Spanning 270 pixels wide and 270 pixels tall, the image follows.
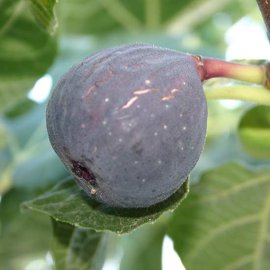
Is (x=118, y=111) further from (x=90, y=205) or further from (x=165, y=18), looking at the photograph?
(x=165, y=18)

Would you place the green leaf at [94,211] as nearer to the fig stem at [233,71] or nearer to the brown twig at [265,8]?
the fig stem at [233,71]

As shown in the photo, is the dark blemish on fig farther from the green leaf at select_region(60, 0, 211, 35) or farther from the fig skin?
the green leaf at select_region(60, 0, 211, 35)

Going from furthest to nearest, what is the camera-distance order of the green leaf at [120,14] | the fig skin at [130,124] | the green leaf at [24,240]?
the green leaf at [120,14] → the green leaf at [24,240] → the fig skin at [130,124]

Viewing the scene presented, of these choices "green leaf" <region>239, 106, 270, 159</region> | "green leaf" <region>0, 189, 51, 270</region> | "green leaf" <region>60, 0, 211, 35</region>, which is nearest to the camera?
"green leaf" <region>239, 106, 270, 159</region>

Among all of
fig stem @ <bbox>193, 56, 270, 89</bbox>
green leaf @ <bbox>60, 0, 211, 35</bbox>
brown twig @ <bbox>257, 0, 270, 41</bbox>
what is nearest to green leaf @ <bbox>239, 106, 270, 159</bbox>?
fig stem @ <bbox>193, 56, 270, 89</bbox>

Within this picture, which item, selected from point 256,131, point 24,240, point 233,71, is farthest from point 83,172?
point 24,240

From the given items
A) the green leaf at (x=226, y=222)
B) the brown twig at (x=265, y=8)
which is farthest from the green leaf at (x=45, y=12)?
the green leaf at (x=226, y=222)

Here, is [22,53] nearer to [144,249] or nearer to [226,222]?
[226,222]

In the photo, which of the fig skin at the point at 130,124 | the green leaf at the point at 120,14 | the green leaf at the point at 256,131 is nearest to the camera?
the fig skin at the point at 130,124
